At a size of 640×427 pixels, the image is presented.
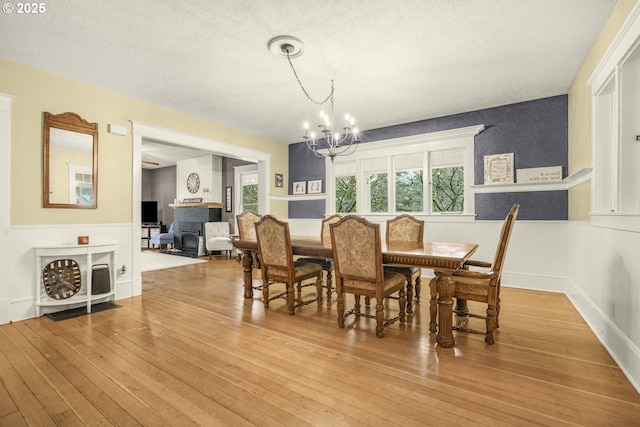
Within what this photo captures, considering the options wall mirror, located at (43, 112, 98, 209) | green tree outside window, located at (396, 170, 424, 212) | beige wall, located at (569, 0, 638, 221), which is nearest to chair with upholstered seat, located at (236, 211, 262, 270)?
wall mirror, located at (43, 112, 98, 209)

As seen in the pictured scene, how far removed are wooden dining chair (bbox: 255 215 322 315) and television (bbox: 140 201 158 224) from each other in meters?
7.78

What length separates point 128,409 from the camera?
1.57 metres

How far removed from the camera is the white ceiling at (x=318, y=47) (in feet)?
7.34

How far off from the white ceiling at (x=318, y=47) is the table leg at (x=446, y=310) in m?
2.04

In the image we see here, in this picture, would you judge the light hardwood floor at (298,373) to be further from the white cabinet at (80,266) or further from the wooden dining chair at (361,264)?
the wooden dining chair at (361,264)

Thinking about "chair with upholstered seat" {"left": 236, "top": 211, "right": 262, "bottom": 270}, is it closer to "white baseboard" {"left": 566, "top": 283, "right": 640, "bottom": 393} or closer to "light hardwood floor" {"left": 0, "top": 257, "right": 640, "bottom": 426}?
"light hardwood floor" {"left": 0, "top": 257, "right": 640, "bottom": 426}

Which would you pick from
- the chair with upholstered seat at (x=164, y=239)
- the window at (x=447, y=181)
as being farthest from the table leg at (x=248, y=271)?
the chair with upholstered seat at (x=164, y=239)

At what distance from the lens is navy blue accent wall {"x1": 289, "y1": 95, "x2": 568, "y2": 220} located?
12.9 ft

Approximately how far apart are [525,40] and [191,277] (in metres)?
5.19

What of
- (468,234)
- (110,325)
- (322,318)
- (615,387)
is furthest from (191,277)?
(615,387)

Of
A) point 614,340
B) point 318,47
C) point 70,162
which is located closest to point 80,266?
point 70,162

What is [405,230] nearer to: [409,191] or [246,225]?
[409,191]

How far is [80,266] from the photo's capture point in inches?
131

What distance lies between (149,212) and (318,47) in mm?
8768
